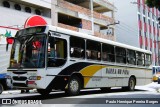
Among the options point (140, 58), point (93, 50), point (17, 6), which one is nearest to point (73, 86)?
point (93, 50)

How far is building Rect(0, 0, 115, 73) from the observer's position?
1023 inches

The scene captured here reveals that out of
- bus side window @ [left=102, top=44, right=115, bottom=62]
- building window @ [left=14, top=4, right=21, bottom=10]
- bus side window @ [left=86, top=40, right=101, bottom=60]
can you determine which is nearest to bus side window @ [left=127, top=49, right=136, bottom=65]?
bus side window @ [left=102, top=44, right=115, bottom=62]

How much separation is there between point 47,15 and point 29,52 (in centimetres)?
2110

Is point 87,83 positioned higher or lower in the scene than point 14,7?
lower

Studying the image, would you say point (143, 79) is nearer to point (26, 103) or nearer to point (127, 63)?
point (127, 63)

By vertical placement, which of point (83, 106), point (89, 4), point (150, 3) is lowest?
point (83, 106)

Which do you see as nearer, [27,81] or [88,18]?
[27,81]

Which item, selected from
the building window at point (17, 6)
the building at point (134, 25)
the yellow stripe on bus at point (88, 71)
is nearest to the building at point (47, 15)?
the building window at point (17, 6)

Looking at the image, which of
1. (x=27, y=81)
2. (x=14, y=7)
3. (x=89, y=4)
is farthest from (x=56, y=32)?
(x=89, y=4)

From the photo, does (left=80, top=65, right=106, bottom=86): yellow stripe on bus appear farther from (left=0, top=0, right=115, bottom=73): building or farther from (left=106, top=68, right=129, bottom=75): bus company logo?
(left=0, top=0, right=115, bottom=73): building

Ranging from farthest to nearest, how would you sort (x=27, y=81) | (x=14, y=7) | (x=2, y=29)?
(x=14, y=7) → (x=2, y=29) → (x=27, y=81)

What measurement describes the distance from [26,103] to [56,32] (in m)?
3.32

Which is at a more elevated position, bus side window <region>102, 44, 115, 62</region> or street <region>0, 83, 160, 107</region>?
bus side window <region>102, 44, 115, 62</region>

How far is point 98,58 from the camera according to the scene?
15.2 metres
